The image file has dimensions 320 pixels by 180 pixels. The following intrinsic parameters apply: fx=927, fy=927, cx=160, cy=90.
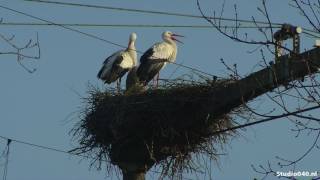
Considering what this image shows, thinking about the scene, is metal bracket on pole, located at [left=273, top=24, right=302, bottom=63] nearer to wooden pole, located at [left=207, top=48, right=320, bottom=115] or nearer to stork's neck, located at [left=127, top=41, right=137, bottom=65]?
wooden pole, located at [left=207, top=48, right=320, bottom=115]

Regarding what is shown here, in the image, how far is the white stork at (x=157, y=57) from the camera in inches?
501

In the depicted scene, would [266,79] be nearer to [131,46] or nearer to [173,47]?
[173,47]

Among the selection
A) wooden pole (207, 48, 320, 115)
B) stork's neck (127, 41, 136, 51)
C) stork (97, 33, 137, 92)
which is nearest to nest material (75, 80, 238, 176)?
wooden pole (207, 48, 320, 115)

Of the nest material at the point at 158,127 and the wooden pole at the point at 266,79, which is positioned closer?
the wooden pole at the point at 266,79

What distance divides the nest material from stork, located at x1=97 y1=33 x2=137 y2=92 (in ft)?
10.6

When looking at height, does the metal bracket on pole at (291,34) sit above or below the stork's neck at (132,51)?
below

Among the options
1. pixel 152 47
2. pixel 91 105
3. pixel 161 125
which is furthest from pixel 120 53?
pixel 161 125

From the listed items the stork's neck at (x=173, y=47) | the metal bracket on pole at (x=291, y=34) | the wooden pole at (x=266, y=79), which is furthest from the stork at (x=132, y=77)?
the metal bracket on pole at (x=291, y=34)

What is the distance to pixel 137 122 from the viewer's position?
31.5 ft

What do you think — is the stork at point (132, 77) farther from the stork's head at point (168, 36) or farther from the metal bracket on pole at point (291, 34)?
the metal bracket on pole at point (291, 34)

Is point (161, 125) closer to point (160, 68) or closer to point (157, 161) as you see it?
point (157, 161)

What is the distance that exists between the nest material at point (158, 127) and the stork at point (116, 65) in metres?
3.23

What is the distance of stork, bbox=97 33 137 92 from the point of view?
1330 cm

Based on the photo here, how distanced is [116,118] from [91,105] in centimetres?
71
